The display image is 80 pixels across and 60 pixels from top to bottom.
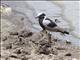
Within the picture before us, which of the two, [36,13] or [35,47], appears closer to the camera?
[35,47]

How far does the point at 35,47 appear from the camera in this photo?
337 inches

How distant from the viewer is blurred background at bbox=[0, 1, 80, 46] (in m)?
10.3

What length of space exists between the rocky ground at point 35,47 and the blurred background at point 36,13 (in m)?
0.43

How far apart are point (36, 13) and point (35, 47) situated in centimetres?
366

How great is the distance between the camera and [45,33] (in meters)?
9.48

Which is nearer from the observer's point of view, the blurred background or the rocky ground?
the rocky ground

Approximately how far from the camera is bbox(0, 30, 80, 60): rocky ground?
791 cm

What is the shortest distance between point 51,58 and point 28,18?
13.2 ft

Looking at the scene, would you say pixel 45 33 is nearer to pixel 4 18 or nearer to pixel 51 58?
pixel 51 58

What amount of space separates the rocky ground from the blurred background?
1.41ft

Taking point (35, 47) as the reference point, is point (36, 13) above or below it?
above

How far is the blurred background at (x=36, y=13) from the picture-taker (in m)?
10.3

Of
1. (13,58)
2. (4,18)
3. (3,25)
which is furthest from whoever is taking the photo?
(4,18)

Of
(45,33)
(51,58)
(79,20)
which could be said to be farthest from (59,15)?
(51,58)
